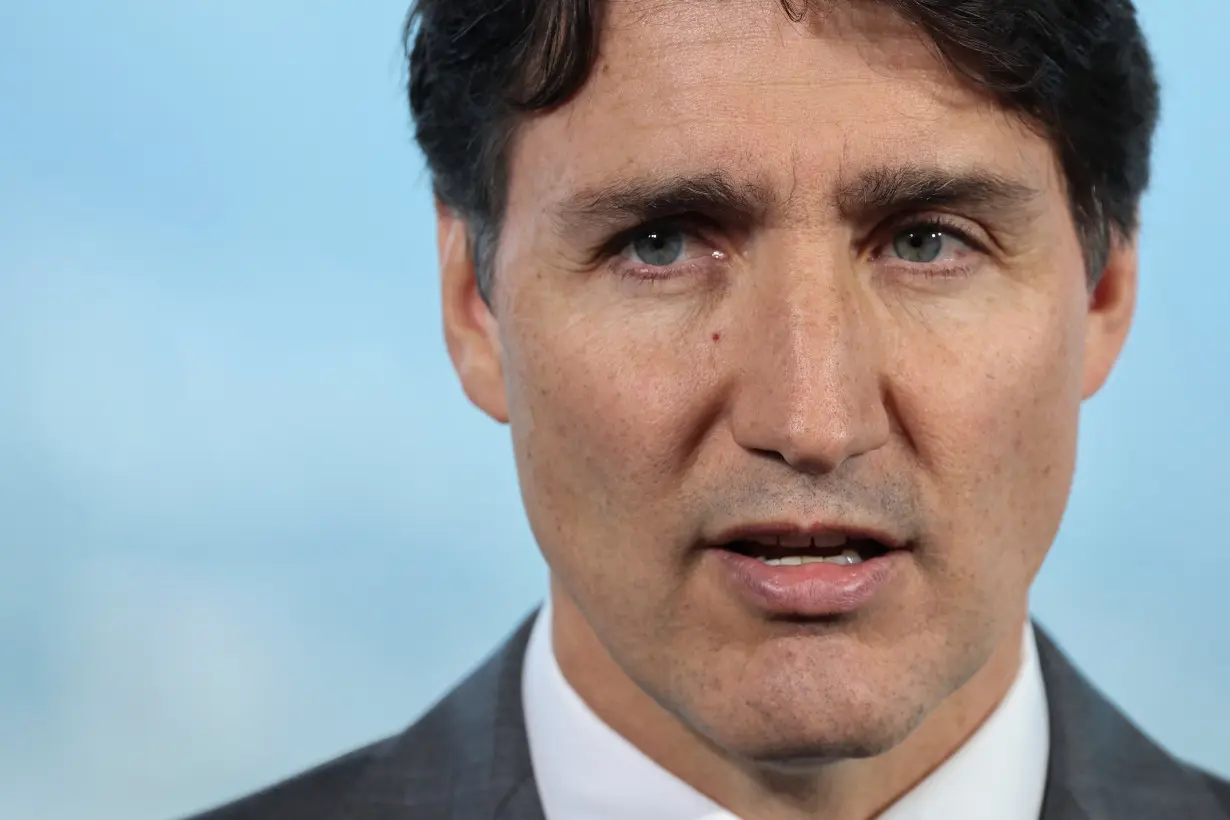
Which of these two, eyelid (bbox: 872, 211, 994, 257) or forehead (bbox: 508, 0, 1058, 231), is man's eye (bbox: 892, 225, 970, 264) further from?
forehead (bbox: 508, 0, 1058, 231)

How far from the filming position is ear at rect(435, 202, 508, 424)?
2.57 m

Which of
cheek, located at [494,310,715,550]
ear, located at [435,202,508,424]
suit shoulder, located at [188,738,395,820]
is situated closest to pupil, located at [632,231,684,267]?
cheek, located at [494,310,715,550]

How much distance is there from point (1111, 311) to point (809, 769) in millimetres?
896

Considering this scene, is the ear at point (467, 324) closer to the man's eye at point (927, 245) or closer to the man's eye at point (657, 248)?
the man's eye at point (657, 248)

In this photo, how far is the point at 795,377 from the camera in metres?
2.01

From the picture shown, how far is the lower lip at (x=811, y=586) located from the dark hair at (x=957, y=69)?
673mm

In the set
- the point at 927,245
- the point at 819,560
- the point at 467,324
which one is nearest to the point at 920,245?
the point at 927,245

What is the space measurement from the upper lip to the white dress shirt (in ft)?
1.38

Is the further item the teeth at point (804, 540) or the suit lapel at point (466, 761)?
the suit lapel at point (466, 761)

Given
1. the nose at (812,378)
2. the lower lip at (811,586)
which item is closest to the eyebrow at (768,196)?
the nose at (812,378)

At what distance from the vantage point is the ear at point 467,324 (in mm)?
2568

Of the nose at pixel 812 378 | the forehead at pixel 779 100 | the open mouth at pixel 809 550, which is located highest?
the forehead at pixel 779 100

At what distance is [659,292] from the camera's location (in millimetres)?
2225

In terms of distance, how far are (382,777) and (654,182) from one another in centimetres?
110
